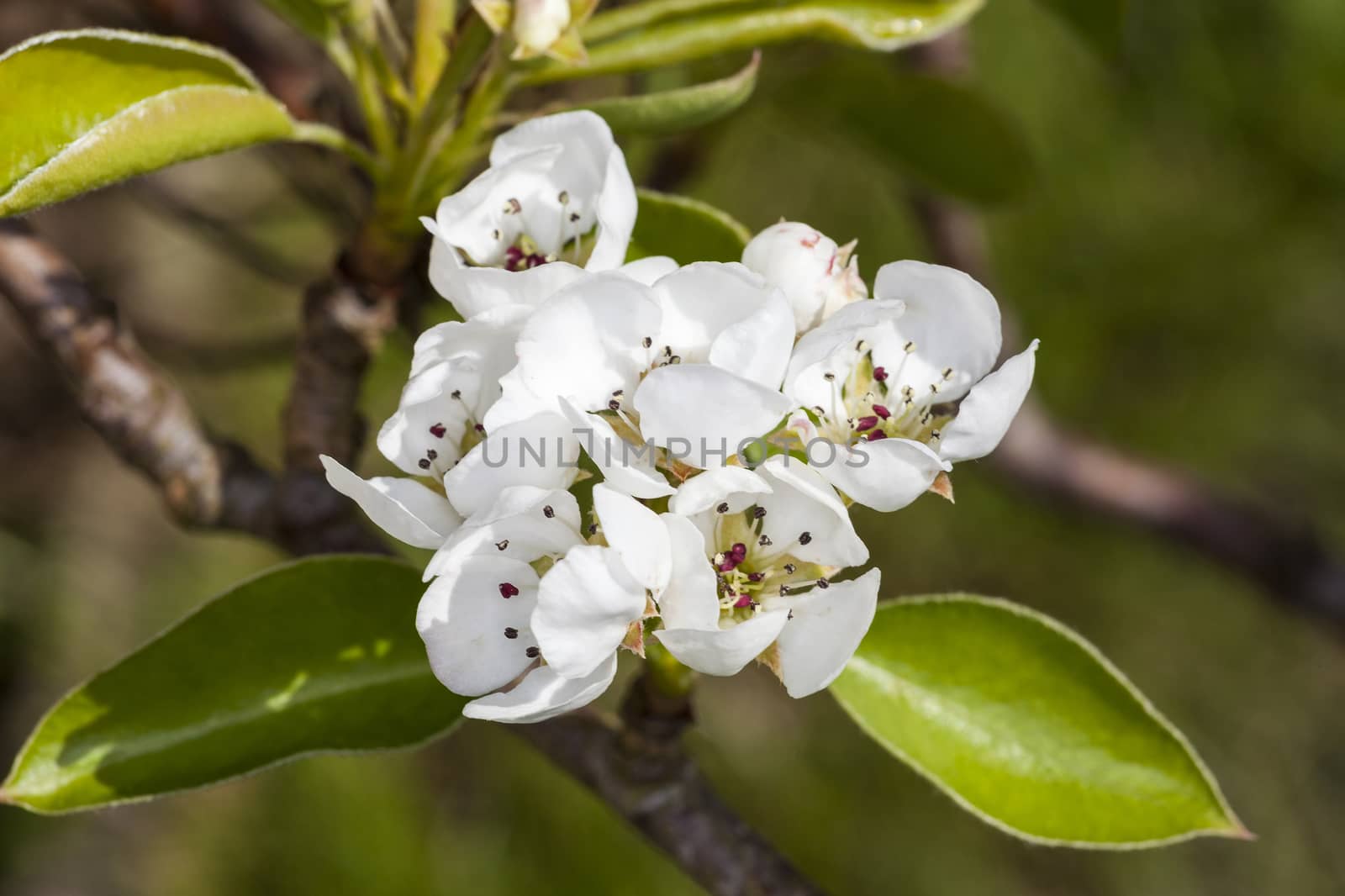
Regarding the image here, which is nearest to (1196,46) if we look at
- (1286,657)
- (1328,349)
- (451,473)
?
(1328,349)

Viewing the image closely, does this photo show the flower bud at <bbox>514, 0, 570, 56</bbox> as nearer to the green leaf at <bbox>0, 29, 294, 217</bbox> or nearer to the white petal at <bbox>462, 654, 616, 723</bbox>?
the green leaf at <bbox>0, 29, 294, 217</bbox>

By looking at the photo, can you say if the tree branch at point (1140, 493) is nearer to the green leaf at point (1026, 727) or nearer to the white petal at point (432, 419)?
the green leaf at point (1026, 727)

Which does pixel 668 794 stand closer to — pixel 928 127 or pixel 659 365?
pixel 659 365

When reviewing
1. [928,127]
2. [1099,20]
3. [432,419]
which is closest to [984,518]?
[928,127]

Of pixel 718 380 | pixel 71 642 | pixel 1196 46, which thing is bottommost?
pixel 71 642

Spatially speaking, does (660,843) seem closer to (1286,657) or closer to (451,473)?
(451,473)

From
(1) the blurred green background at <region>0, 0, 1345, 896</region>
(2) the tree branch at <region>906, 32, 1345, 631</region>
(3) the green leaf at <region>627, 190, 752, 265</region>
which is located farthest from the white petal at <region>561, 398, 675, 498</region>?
(1) the blurred green background at <region>0, 0, 1345, 896</region>

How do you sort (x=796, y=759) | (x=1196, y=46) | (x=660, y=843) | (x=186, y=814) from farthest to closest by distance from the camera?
(x=796, y=759) → (x=186, y=814) → (x=1196, y=46) → (x=660, y=843)
